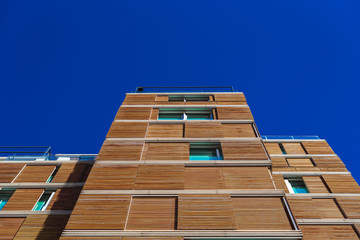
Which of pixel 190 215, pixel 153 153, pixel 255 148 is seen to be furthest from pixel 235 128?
pixel 190 215

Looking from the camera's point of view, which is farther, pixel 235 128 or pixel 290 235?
pixel 235 128

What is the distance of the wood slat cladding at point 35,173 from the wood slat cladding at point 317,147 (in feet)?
74.8

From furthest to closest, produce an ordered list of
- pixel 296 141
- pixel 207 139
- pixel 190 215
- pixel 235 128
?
pixel 296 141 → pixel 235 128 → pixel 207 139 → pixel 190 215

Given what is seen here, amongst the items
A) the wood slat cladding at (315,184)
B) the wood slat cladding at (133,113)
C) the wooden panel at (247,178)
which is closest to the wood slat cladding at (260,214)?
the wooden panel at (247,178)

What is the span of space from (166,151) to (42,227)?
26.4ft

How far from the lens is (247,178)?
12516mm

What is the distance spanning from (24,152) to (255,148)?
18.3 metres

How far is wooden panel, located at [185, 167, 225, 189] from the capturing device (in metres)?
12.1

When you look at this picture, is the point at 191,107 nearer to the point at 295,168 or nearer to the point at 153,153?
the point at 153,153

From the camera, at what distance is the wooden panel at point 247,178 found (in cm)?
1204

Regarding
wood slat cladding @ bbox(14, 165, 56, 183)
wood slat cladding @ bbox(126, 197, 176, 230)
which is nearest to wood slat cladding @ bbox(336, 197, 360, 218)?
wood slat cladding @ bbox(126, 197, 176, 230)

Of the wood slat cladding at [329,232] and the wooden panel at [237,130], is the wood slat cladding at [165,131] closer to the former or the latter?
the wooden panel at [237,130]

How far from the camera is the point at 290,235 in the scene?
9.76 metres

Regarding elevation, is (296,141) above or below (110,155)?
above
